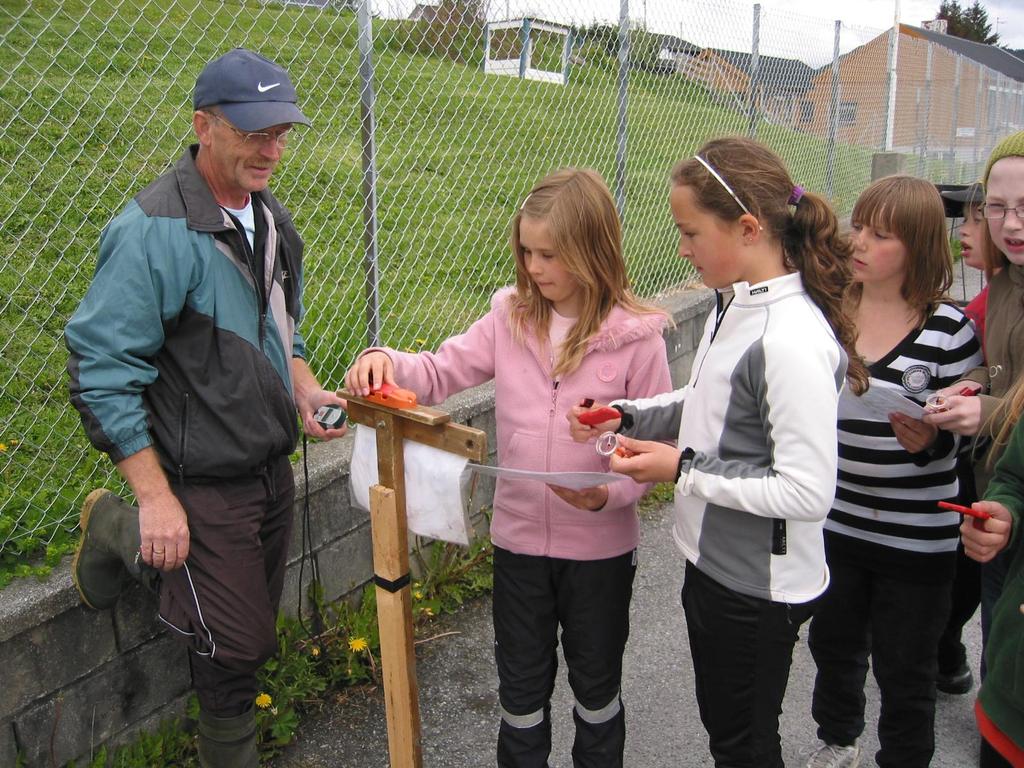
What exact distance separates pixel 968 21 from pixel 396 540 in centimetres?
7306

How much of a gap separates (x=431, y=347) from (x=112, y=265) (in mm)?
2415

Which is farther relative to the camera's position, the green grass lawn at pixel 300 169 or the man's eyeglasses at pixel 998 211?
the green grass lawn at pixel 300 169

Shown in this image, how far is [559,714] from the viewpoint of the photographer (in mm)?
2992

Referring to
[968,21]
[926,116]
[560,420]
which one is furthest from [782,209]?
[968,21]

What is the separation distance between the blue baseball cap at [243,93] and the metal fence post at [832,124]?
7.06 meters

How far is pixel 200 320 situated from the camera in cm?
210

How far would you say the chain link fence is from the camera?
10.8ft

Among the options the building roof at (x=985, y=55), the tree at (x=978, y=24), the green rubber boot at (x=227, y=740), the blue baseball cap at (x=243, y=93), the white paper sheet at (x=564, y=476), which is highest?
the tree at (x=978, y=24)

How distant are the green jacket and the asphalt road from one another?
1.02 meters

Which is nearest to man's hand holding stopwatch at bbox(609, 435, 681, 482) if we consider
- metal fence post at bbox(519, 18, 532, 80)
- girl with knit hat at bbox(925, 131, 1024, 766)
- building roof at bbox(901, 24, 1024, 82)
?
girl with knit hat at bbox(925, 131, 1024, 766)

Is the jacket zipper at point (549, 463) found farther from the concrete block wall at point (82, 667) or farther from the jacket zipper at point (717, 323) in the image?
the concrete block wall at point (82, 667)

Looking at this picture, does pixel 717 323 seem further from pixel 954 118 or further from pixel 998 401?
Answer: pixel 954 118

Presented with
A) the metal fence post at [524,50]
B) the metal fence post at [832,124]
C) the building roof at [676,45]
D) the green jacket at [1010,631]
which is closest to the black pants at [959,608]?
the green jacket at [1010,631]

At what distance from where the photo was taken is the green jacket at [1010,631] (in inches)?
72.1
